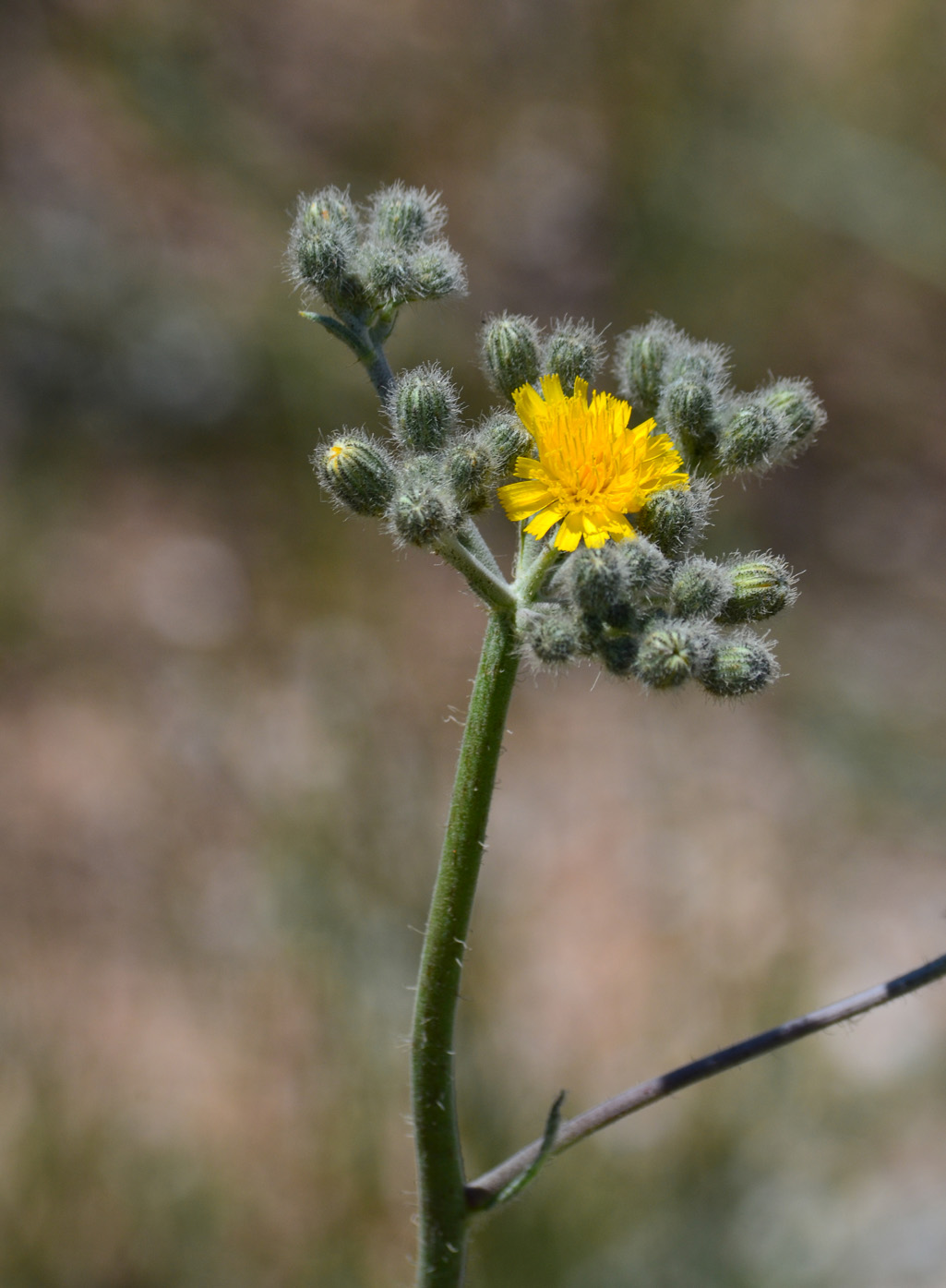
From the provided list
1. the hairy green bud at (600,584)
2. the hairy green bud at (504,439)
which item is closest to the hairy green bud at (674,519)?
the hairy green bud at (600,584)

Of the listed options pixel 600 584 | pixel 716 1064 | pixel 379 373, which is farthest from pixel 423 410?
pixel 716 1064

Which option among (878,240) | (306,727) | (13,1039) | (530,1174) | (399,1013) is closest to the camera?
(530,1174)

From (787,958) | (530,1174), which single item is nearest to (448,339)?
(787,958)

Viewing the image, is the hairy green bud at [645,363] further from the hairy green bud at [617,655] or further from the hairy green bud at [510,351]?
the hairy green bud at [617,655]

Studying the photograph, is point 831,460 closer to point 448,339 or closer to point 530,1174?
point 448,339

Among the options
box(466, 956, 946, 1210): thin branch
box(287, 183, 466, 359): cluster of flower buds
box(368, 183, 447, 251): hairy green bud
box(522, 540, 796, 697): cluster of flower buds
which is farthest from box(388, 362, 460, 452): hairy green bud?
box(466, 956, 946, 1210): thin branch

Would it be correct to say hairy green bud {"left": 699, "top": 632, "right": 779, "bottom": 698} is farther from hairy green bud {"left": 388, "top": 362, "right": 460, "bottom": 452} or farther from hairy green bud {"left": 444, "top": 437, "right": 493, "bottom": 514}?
hairy green bud {"left": 388, "top": 362, "right": 460, "bottom": 452}

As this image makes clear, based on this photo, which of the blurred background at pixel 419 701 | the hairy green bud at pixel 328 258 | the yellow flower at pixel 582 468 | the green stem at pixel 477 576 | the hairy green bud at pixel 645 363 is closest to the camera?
the green stem at pixel 477 576
